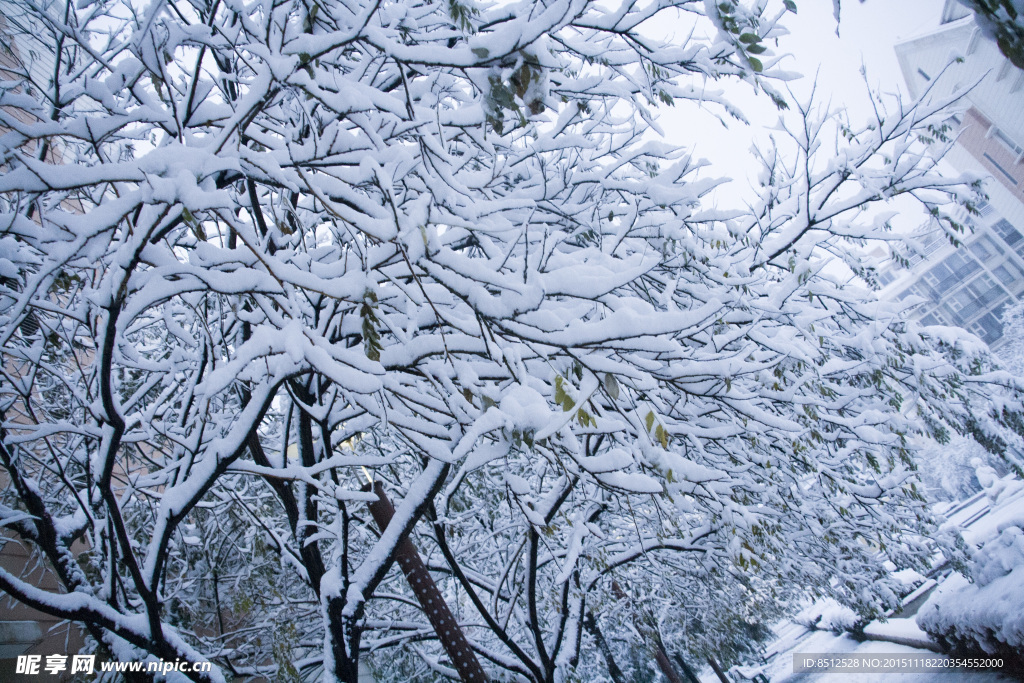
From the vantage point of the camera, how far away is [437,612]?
389 cm

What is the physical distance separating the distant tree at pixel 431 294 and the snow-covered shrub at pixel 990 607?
3736mm

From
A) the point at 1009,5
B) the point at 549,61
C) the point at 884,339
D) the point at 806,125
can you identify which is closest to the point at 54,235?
the point at 549,61

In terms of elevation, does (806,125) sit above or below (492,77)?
above

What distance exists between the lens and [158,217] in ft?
5.29

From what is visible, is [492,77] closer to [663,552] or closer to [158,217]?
[158,217]

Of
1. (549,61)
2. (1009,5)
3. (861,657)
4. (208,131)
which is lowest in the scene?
(861,657)

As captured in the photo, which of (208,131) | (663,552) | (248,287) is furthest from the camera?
(663,552)

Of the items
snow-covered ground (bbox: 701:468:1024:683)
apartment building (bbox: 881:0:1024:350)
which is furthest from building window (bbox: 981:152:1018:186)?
snow-covered ground (bbox: 701:468:1024:683)

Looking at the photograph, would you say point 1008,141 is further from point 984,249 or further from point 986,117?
point 984,249

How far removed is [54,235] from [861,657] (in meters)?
17.4

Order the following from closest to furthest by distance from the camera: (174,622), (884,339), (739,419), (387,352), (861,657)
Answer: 1. (387,352)
2. (739,419)
3. (884,339)
4. (174,622)
5. (861,657)

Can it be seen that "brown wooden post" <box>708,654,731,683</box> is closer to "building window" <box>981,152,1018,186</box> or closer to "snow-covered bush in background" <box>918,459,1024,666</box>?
"snow-covered bush in background" <box>918,459,1024,666</box>

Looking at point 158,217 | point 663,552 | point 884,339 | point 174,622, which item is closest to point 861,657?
point 663,552

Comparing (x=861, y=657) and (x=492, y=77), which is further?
(x=861, y=657)
